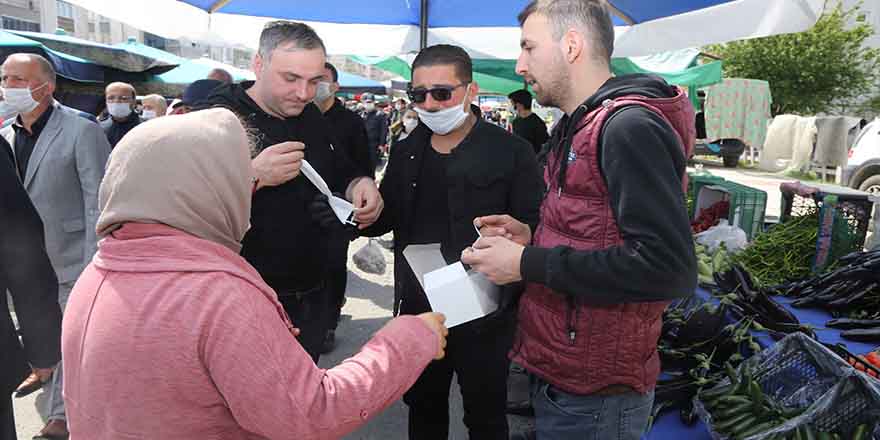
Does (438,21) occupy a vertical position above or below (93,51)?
below

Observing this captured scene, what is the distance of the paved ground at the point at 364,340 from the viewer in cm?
355

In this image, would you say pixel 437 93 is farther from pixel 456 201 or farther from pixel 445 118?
pixel 456 201

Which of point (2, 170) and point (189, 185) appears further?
point (2, 170)

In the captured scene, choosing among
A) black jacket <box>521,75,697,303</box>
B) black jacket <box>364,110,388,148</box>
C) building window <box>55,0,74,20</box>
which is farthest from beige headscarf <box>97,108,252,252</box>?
building window <box>55,0,74,20</box>

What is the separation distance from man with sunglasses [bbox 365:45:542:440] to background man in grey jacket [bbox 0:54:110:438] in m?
2.11

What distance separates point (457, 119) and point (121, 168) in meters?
1.72

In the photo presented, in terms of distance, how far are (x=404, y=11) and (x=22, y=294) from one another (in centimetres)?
325

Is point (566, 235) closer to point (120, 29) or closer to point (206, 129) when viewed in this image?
point (206, 129)

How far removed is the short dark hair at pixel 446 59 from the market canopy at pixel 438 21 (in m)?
1.73

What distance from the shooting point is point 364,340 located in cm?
488

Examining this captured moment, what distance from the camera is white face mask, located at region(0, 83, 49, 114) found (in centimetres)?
351

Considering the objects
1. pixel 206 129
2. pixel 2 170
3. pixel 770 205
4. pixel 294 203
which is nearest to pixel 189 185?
pixel 206 129

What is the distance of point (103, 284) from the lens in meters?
1.11

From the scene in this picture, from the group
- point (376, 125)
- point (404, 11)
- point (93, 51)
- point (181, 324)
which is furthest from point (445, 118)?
point (376, 125)
